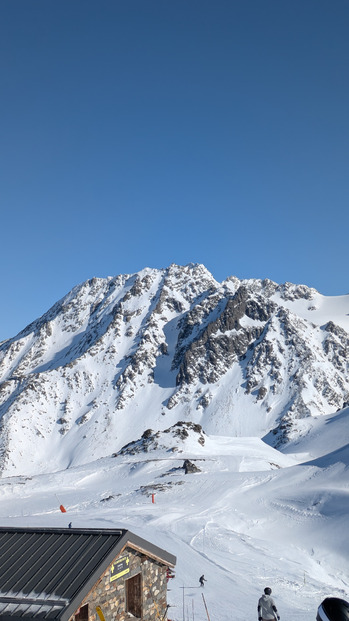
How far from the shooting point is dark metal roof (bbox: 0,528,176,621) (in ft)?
34.5

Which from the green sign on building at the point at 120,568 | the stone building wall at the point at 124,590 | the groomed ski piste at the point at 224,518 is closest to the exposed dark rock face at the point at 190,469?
the groomed ski piste at the point at 224,518

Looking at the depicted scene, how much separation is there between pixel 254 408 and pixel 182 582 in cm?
12237

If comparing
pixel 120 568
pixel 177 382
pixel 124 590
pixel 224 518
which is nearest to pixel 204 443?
pixel 224 518

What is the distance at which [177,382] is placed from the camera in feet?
505

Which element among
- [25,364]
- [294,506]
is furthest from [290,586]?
[25,364]

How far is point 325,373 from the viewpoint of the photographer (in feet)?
488

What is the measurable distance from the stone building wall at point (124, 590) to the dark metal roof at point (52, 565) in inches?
12.5

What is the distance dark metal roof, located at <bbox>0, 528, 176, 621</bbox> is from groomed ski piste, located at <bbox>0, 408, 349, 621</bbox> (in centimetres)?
540

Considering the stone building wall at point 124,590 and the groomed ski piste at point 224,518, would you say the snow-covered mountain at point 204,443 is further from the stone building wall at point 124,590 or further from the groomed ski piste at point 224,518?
the stone building wall at point 124,590

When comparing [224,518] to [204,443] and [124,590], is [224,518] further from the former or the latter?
[204,443]

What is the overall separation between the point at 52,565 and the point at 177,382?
471 feet

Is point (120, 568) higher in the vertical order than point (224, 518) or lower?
lower

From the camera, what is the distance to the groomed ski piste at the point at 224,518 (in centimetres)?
1938

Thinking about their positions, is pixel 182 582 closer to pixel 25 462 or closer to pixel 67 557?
pixel 67 557
